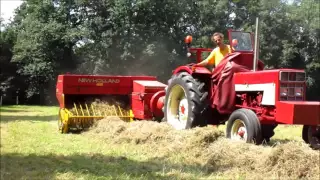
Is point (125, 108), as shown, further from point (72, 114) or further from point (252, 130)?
point (252, 130)

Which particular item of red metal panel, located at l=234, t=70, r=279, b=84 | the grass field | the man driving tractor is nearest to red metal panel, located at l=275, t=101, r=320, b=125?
the grass field

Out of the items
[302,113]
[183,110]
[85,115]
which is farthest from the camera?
[85,115]

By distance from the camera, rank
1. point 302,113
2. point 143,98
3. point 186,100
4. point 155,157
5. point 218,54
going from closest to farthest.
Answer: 1. point 302,113
2. point 155,157
3. point 218,54
4. point 186,100
5. point 143,98

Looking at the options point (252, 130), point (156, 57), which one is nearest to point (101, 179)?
point (252, 130)

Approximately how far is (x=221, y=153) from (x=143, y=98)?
3840mm

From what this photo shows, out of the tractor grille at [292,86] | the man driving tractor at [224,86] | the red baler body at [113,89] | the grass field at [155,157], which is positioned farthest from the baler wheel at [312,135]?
the red baler body at [113,89]

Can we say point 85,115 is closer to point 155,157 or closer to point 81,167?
point 155,157

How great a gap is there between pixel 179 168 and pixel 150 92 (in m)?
4.22

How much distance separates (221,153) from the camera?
5.74 meters

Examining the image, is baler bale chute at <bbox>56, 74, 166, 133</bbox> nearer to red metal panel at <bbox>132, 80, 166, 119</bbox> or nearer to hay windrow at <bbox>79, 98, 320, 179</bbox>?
red metal panel at <bbox>132, 80, 166, 119</bbox>

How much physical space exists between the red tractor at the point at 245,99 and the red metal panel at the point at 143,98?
0.99m

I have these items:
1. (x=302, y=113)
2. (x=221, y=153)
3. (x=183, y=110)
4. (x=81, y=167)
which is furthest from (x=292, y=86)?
(x=81, y=167)

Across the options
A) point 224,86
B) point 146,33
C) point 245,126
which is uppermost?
point 146,33

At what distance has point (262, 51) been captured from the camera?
27062 mm
